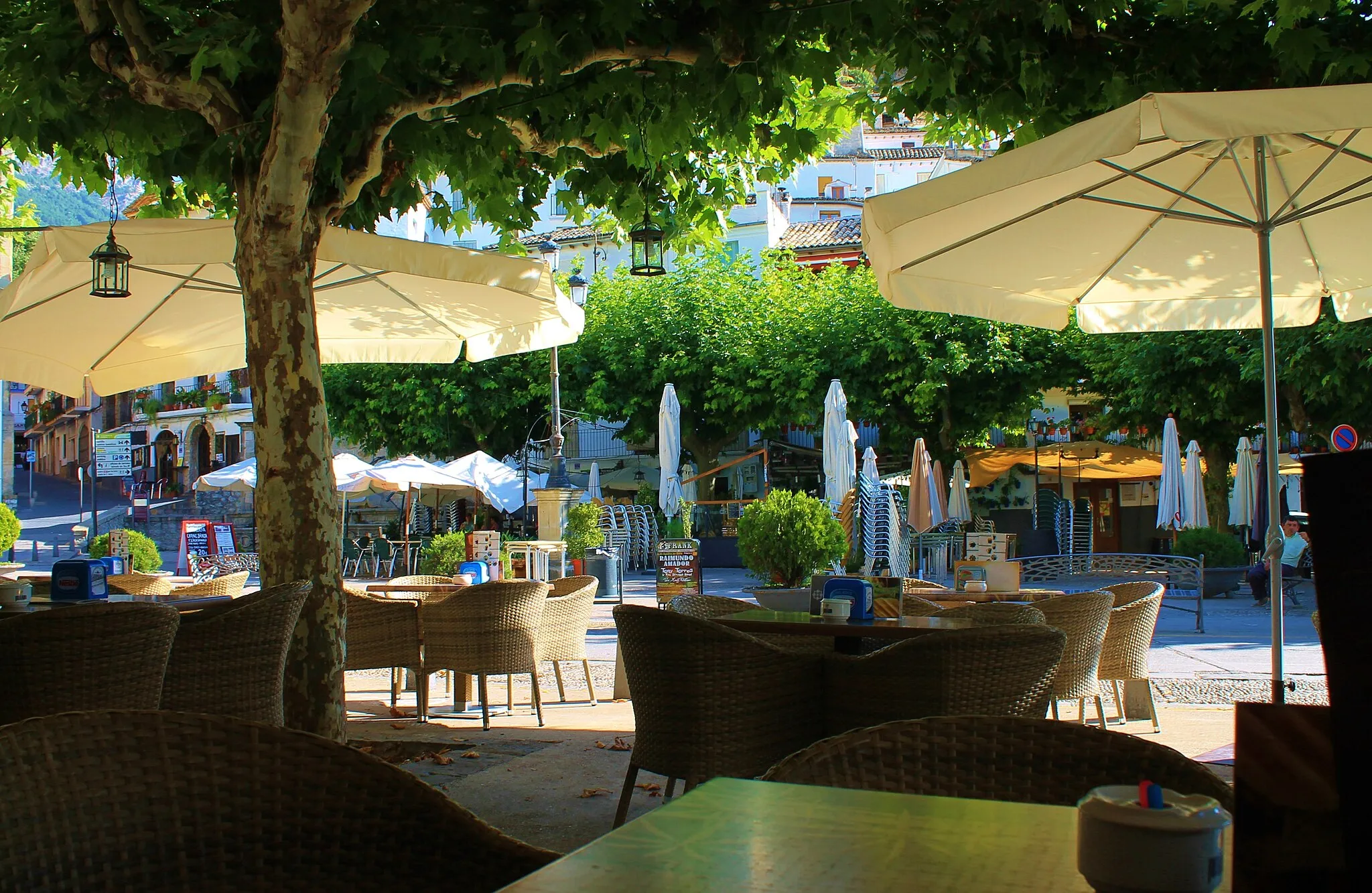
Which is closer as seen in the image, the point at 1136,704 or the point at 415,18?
the point at 415,18

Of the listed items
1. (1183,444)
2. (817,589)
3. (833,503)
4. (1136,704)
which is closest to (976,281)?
(817,589)

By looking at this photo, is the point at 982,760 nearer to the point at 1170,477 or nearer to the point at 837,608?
the point at 837,608

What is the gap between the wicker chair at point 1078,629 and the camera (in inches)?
213

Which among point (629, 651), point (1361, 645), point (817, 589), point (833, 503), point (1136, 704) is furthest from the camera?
point (833, 503)

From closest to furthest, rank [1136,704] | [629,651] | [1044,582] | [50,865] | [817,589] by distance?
[50,865], [629,651], [817,589], [1136,704], [1044,582]

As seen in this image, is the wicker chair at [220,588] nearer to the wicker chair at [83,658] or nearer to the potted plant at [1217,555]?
the wicker chair at [83,658]

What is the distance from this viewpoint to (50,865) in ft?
4.65

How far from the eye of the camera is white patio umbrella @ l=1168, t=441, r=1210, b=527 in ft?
60.1

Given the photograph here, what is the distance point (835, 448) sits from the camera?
49.4 feet

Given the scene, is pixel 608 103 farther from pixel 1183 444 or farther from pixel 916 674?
pixel 1183 444

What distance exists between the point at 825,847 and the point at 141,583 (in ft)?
27.5

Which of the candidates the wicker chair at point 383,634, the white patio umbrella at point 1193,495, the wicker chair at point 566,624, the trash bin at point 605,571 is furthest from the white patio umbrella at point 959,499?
the wicker chair at point 383,634

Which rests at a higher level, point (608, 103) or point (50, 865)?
point (608, 103)

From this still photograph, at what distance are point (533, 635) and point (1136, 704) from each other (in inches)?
140
